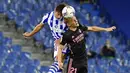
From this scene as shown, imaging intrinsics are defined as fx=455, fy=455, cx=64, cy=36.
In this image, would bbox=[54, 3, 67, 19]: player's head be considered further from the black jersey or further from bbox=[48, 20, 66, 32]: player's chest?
the black jersey

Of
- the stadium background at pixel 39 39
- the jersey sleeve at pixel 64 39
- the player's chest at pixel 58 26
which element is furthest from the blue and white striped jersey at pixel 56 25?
the stadium background at pixel 39 39

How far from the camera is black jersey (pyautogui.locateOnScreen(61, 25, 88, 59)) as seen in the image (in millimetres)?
5301

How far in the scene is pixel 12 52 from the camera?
9875 mm

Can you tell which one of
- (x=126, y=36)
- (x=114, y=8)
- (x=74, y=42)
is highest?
(x=114, y=8)

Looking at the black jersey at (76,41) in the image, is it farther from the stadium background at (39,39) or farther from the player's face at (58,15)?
the stadium background at (39,39)

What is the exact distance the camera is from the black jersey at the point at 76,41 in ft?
17.4

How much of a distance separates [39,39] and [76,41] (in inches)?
226

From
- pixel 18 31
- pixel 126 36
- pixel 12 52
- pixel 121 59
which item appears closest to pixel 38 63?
pixel 12 52

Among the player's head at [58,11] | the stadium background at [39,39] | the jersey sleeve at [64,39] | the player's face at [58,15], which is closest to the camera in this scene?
the jersey sleeve at [64,39]

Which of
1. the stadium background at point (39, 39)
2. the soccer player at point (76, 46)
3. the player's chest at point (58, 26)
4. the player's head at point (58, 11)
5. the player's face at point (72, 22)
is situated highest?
the stadium background at point (39, 39)

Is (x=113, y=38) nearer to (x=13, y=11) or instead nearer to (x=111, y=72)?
(x=111, y=72)

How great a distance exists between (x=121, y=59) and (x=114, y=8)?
2.92 metres

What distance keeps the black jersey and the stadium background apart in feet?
14.7

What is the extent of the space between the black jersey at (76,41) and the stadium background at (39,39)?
4.48m
